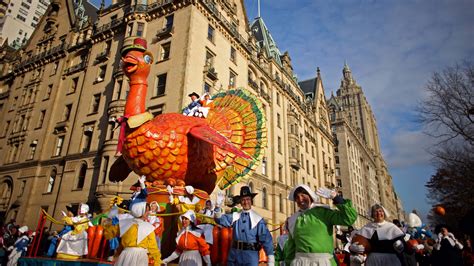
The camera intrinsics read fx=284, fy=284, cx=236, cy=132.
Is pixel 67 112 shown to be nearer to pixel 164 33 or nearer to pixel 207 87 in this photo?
pixel 164 33

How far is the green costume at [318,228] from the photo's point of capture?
144 inches

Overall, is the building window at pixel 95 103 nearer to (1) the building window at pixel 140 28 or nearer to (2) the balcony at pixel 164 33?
(1) the building window at pixel 140 28

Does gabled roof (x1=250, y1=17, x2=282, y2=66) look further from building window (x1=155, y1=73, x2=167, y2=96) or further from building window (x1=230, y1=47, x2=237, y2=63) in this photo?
building window (x1=155, y1=73, x2=167, y2=96)

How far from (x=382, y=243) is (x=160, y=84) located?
62.2ft

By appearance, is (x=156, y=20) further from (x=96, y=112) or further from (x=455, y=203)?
(x=455, y=203)

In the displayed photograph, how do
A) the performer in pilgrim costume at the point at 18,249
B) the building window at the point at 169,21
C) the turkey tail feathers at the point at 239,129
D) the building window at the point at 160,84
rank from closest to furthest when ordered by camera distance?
the turkey tail feathers at the point at 239,129 → the performer in pilgrim costume at the point at 18,249 → the building window at the point at 160,84 → the building window at the point at 169,21

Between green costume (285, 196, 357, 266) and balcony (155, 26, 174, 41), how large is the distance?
805 inches

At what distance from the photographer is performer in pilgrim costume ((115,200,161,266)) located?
4379 millimetres

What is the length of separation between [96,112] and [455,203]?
28.1 m

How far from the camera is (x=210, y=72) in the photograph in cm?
2116

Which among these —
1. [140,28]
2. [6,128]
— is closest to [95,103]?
[140,28]

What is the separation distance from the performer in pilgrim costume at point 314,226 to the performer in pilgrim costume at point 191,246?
1.98 metres

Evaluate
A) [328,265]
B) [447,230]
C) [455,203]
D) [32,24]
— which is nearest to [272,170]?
[455,203]

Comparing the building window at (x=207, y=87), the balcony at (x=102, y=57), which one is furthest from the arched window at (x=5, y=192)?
the building window at (x=207, y=87)
